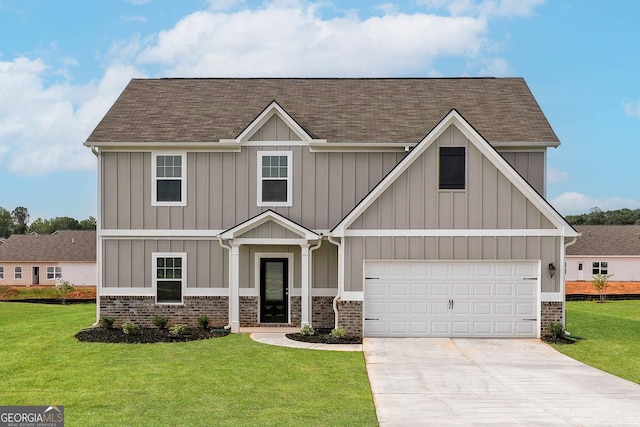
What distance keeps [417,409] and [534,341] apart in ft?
27.6

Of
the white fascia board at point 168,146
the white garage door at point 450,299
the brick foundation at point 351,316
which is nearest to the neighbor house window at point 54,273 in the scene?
the white fascia board at point 168,146

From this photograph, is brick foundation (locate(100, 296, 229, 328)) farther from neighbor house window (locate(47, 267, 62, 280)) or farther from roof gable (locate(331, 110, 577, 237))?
neighbor house window (locate(47, 267, 62, 280))

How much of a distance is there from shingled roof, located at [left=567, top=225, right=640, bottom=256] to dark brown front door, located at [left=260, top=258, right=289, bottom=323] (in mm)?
36250

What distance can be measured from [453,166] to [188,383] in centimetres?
972

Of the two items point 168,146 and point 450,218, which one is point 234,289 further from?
point 450,218

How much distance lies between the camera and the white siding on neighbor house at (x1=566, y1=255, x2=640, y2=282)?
161 ft

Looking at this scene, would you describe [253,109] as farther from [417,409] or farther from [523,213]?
[417,409]

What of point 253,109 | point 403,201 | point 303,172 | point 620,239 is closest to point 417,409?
point 403,201

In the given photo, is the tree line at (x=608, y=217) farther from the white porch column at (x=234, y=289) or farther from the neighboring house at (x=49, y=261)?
the white porch column at (x=234, y=289)

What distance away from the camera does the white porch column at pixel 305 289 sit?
1878 centimetres

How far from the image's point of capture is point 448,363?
14508 mm

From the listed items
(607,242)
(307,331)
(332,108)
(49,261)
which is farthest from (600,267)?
(49,261)

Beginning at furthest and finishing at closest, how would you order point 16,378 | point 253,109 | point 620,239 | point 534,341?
1. point 620,239
2. point 253,109
3. point 534,341
4. point 16,378

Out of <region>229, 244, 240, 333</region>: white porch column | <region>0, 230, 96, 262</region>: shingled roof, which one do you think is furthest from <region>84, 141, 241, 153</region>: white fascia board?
<region>0, 230, 96, 262</region>: shingled roof
